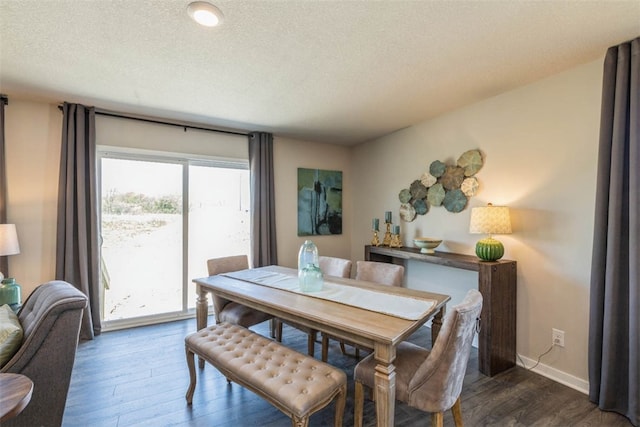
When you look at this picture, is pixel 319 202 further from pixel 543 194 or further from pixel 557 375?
pixel 557 375

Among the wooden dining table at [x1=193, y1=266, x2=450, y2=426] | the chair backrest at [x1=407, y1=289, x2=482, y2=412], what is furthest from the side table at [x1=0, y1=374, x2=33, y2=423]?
the chair backrest at [x1=407, y1=289, x2=482, y2=412]

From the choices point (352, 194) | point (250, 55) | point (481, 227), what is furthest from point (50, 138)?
point (481, 227)

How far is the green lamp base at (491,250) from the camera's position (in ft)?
8.10

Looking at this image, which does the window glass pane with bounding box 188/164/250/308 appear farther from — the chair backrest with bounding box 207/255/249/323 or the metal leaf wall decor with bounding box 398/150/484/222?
the metal leaf wall decor with bounding box 398/150/484/222

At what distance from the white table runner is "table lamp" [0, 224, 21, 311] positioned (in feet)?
5.77

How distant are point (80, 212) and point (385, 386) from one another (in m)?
3.26

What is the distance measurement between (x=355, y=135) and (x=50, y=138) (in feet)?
11.3

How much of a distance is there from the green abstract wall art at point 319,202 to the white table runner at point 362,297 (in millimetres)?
1852

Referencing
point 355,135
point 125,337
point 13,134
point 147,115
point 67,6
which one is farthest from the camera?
point 355,135

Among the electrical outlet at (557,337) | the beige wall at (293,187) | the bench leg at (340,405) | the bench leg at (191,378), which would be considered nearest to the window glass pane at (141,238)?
the beige wall at (293,187)

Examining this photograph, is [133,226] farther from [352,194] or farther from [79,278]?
[352,194]

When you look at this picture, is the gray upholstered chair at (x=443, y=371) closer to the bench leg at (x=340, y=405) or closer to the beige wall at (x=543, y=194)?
the bench leg at (x=340, y=405)

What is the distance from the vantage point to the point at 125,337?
310 centimetres

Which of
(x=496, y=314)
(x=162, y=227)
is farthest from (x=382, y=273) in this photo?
(x=162, y=227)
